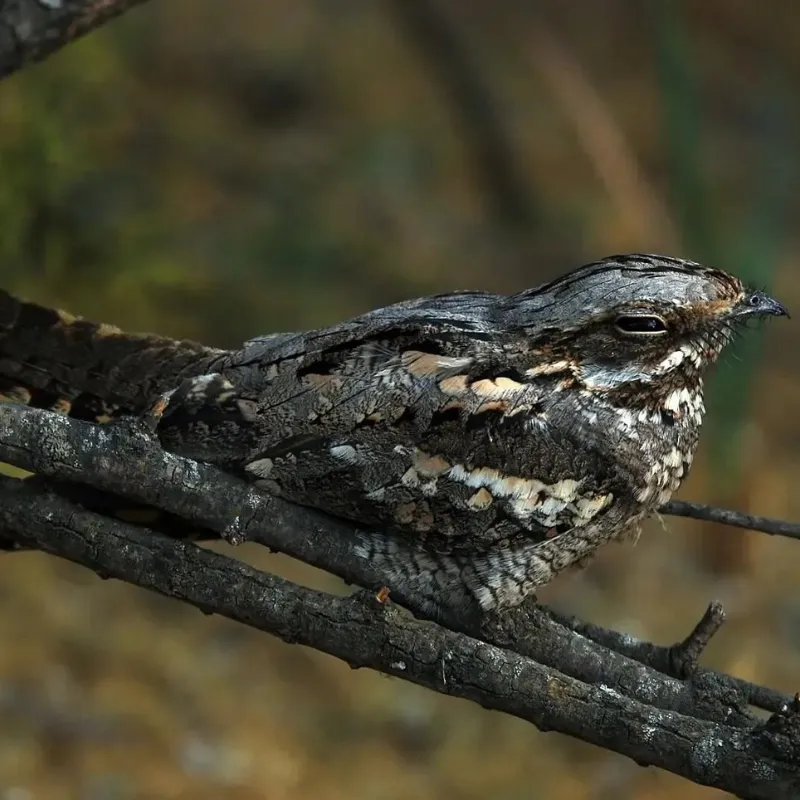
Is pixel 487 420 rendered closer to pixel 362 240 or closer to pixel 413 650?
pixel 413 650

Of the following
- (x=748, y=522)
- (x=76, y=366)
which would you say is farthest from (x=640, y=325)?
(x=76, y=366)

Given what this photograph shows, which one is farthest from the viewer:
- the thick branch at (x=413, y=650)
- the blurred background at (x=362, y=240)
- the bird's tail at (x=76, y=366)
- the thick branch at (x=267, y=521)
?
the blurred background at (x=362, y=240)

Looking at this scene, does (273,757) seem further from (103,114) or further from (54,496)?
(103,114)

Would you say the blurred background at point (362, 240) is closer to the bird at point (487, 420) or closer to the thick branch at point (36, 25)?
the bird at point (487, 420)

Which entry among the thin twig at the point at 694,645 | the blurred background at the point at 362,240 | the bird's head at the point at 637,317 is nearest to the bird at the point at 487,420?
the bird's head at the point at 637,317

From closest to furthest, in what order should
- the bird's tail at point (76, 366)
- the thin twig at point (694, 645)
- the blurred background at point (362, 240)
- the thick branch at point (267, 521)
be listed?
1. the thick branch at point (267, 521)
2. the thin twig at point (694, 645)
3. the bird's tail at point (76, 366)
4. the blurred background at point (362, 240)

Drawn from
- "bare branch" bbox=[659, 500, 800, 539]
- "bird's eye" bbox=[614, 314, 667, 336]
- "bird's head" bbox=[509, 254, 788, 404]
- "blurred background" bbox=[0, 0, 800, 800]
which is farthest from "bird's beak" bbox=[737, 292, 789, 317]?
"blurred background" bbox=[0, 0, 800, 800]

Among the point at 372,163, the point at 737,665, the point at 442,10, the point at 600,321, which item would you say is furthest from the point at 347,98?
the point at 600,321

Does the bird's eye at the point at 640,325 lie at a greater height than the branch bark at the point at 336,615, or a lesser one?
greater
